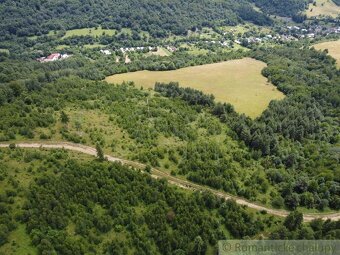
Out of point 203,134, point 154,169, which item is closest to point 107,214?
point 154,169

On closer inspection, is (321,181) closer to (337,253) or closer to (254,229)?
(254,229)

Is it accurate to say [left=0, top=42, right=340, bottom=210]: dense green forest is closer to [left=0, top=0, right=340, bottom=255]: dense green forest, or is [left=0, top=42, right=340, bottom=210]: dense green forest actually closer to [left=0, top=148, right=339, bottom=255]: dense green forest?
[left=0, top=0, right=340, bottom=255]: dense green forest

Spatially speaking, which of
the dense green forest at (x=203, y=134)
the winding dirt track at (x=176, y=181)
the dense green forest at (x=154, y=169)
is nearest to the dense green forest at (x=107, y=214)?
the dense green forest at (x=154, y=169)

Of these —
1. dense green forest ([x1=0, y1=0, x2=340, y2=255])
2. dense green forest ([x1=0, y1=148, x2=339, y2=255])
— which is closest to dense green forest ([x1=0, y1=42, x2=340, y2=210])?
dense green forest ([x1=0, y1=0, x2=340, y2=255])

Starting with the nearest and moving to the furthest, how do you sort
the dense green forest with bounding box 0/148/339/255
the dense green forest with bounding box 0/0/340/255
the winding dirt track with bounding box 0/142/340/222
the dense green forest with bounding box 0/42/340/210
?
the dense green forest with bounding box 0/148/339/255, the dense green forest with bounding box 0/0/340/255, the winding dirt track with bounding box 0/142/340/222, the dense green forest with bounding box 0/42/340/210

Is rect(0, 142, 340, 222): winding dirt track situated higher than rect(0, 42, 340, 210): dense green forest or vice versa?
rect(0, 42, 340, 210): dense green forest

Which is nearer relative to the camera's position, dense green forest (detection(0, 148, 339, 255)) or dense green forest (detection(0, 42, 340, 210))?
dense green forest (detection(0, 148, 339, 255))

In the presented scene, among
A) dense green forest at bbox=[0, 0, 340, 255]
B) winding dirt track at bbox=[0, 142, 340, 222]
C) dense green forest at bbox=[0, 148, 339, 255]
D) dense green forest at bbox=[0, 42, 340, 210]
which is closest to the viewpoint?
dense green forest at bbox=[0, 148, 339, 255]

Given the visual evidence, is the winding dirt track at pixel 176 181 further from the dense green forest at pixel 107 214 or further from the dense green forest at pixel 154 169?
the dense green forest at pixel 107 214

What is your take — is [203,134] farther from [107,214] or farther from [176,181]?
[107,214]
